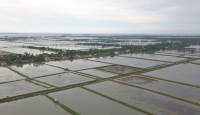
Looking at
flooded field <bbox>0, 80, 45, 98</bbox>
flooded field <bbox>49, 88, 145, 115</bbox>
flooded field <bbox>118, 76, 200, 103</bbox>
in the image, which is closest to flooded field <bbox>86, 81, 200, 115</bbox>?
flooded field <bbox>49, 88, 145, 115</bbox>

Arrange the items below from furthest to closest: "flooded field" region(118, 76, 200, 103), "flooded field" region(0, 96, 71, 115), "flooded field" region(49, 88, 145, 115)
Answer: "flooded field" region(118, 76, 200, 103) → "flooded field" region(49, 88, 145, 115) → "flooded field" region(0, 96, 71, 115)

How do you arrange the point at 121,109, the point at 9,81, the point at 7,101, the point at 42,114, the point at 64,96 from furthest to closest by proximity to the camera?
1. the point at 9,81
2. the point at 64,96
3. the point at 7,101
4. the point at 121,109
5. the point at 42,114

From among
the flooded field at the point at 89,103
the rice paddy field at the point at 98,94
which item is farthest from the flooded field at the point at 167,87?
the flooded field at the point at 89,103

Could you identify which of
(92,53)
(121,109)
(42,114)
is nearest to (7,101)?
(42,114)

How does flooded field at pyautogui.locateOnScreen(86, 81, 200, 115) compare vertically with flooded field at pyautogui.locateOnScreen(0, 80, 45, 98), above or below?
below

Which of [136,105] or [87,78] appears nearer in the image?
[136,105]

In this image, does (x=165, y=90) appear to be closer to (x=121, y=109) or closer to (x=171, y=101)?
(x=171, y=101)

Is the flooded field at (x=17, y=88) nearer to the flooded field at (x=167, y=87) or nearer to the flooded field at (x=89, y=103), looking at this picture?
the flooded field at (x=89, y=103)

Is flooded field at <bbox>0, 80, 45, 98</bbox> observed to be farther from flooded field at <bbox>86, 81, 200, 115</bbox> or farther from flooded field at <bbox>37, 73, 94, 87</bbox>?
flooded field at <bbox>86, 81, 200, 115</bbox>
